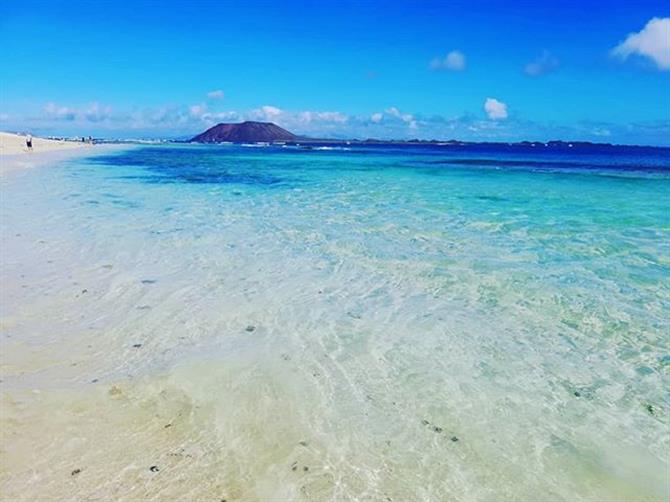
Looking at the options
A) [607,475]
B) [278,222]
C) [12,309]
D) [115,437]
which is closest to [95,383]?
[115,437]

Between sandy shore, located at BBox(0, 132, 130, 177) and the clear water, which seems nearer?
the clear water

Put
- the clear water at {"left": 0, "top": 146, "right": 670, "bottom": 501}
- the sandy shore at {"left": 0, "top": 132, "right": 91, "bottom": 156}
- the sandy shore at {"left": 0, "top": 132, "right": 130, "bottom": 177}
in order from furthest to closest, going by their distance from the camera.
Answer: the sandy shore at {"left": 0, "top": 132, "right": 91, "bottom": 156} < the sandy shore at {"left": 0, "top": 132, "right": 130, "bottom": 177} < the clear water at {"left": 0, "top": 146, "right": 670, "bottom": 501}

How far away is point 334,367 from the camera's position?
213 inches

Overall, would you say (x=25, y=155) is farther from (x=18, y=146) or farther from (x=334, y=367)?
(x=334, y=367)

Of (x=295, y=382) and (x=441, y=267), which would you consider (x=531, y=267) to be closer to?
(x=441, y=267)

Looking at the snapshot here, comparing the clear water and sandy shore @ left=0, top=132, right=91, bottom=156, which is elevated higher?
sandy shore @ left=0, top=132, right=91, bottom=156

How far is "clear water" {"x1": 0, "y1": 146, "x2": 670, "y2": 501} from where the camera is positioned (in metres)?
3.69

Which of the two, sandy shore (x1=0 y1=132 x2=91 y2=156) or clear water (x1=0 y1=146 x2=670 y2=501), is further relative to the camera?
sandy shore (x1=0 y1=132 x2=91 y2=156)

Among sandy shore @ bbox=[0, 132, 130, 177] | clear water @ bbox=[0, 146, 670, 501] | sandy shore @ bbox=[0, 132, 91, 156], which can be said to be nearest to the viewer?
clear water @ bbox=[0, 146, 670, 501]

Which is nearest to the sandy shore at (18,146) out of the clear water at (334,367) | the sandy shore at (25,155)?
the sandy shore at (25,155)

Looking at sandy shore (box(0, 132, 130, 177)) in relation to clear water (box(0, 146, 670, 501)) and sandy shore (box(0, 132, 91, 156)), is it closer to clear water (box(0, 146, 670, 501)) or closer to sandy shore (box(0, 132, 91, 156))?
sandy shore (box(0, 132, 91, 156))

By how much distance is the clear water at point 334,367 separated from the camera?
369 cm

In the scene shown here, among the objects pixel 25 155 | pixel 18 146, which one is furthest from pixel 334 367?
pixel 18 146

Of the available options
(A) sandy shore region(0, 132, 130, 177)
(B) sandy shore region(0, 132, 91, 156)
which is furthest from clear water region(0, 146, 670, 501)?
(B) sandy shore region(0, 132, 91, 156)
